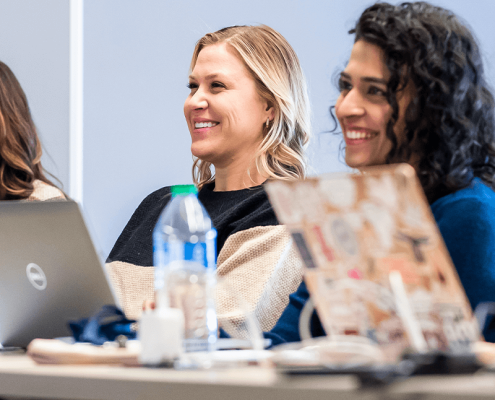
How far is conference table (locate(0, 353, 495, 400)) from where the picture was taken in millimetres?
525

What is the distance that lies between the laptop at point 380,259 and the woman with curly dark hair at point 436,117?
38 cm

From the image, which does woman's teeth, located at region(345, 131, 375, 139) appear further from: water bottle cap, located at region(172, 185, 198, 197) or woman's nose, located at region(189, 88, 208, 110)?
woman's nose, located at region(189, 88, 208, 110)

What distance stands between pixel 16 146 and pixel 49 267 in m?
1.14

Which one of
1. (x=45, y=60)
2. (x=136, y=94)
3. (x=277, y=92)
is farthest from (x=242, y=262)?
(x=45, y=60)

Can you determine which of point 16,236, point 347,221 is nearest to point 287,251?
point 16,236

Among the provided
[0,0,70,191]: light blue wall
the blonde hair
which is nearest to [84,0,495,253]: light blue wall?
[0,0,70,191]: light blue wall

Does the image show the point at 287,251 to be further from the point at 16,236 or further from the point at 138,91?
the point at 138,91

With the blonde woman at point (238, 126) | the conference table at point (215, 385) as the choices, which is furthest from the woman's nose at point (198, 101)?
the conference table at point (215, 385)

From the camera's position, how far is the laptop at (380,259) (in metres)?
0.59

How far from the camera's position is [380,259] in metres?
0.62

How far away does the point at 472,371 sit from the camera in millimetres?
576

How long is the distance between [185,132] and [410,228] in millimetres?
2204

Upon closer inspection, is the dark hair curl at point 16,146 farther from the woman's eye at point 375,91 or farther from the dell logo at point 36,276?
the woman's eye at point 375,91

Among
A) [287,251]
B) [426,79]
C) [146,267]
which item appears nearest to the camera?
[426,79]
